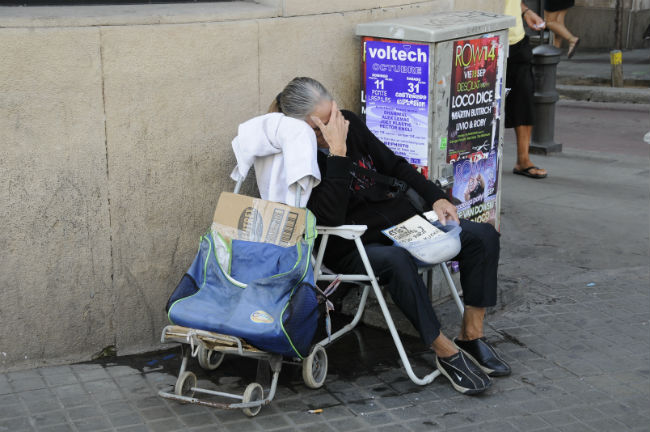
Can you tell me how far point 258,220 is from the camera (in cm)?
413

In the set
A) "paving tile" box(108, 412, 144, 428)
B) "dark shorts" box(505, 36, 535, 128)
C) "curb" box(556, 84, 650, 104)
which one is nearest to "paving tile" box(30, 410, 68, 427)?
"paving tile" box(108, 412, 144, 428)

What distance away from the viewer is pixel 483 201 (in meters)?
5.22

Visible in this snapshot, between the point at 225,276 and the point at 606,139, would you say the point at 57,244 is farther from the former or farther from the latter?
the point at 606,139

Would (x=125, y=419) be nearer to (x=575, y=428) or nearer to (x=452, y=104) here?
(x=575, y=428)

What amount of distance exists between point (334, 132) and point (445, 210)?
0.68 meters

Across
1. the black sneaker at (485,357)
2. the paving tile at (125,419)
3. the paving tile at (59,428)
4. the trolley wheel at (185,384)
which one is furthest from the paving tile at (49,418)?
the black sneaker at (485,357)

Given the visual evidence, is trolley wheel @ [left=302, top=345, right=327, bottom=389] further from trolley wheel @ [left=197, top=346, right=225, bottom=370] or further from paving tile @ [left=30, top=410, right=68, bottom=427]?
paving tile @ [left=30, top=410, right=68, bottom=427]

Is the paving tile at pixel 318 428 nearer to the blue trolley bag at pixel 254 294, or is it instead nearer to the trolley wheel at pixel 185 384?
the blue trolley bag at pixel 254 294

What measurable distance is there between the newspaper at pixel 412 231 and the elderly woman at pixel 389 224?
59mm

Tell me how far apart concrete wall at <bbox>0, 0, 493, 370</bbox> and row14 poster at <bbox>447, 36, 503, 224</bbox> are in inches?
28.2

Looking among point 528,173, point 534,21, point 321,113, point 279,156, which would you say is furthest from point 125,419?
point 534,21

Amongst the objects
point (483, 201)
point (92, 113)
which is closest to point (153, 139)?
point (92, 113)

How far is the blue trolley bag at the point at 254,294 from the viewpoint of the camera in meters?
3.79

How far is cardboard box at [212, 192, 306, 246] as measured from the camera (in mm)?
4059
